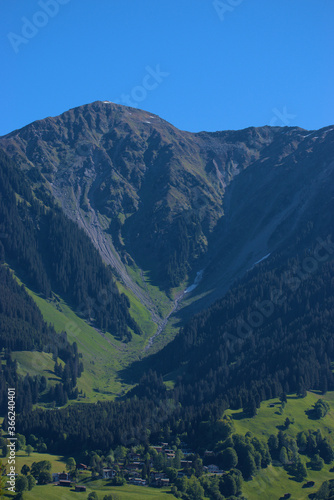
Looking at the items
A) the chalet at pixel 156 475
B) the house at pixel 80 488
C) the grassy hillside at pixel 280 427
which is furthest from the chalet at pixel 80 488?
the grassy hillside at pixel 280 427

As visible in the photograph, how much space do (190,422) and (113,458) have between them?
27.2m

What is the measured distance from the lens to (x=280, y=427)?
509ft

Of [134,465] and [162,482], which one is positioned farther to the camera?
[134,465]

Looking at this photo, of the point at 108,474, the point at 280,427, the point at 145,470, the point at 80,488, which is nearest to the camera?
the point at 80,488

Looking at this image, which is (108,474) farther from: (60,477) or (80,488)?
(80,488)

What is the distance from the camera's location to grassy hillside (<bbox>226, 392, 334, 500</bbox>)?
421 feet

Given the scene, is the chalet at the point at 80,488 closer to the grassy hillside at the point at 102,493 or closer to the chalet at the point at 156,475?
the grassy hillside at the point at 102,493

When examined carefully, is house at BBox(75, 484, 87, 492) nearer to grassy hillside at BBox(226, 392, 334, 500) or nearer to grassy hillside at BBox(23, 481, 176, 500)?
grassy hillside at BBox(23, 481, 176, 500)

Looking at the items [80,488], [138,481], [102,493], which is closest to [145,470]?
[138,481]

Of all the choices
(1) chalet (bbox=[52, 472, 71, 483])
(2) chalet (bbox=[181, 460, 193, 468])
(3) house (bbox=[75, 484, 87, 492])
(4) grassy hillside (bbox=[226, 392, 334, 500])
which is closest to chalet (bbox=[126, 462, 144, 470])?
(2) chalet (bbox=[181, 460, 193, 468])

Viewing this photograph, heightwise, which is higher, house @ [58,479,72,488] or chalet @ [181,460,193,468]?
chalet @ [181,460,193,468]

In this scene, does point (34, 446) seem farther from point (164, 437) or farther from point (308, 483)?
point (308, 483)

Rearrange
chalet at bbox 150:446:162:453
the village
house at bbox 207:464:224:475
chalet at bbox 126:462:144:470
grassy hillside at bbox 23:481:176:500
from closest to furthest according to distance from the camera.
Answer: grassy hillside at bbox 23:481:176:500 → the village → house at bbox 207:464:224:475 → chalet at bbox 126:462:144:470 → chalet at bbox 150:446:162:453

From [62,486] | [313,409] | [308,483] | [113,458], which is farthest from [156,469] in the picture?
[313,409]
